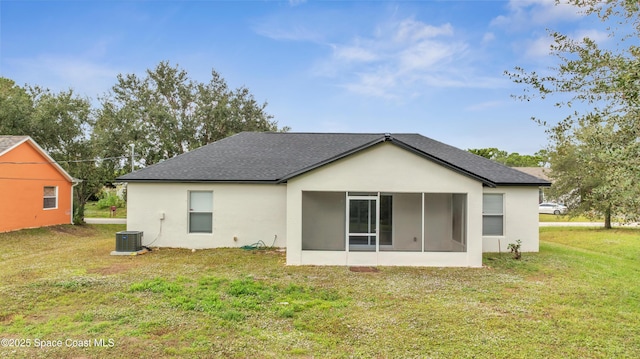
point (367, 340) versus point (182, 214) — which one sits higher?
point (182, 214)

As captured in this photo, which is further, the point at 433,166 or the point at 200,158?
the point at 200,158

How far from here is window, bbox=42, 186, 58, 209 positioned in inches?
667

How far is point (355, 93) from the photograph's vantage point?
22.4 m

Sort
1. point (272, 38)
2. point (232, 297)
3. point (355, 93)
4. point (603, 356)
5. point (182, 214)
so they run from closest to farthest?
point (603, 356) → point (232, 297) → point (182, 214) → point (272, 38) → point (355, 93)

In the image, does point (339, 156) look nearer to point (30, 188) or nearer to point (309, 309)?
point (309, 309)

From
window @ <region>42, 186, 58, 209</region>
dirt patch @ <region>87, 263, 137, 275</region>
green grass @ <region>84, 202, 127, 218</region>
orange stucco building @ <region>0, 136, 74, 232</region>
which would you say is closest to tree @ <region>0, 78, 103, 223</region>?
orange stucco building @ <region>0, 136, 74, 232</region>

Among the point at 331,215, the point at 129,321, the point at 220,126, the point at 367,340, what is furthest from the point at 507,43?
the point at 220,126

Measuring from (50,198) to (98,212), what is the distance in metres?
12.2

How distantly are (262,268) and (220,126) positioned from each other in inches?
886

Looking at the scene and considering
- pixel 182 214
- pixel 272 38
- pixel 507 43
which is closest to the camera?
pixel 182 214

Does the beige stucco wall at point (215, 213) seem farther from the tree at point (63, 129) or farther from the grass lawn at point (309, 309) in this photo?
the tree at point (63, 129)

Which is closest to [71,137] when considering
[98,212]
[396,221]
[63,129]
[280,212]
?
[63,129]

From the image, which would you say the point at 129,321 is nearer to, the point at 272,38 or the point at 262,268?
the point at 262,268

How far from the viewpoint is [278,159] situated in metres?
13.8
